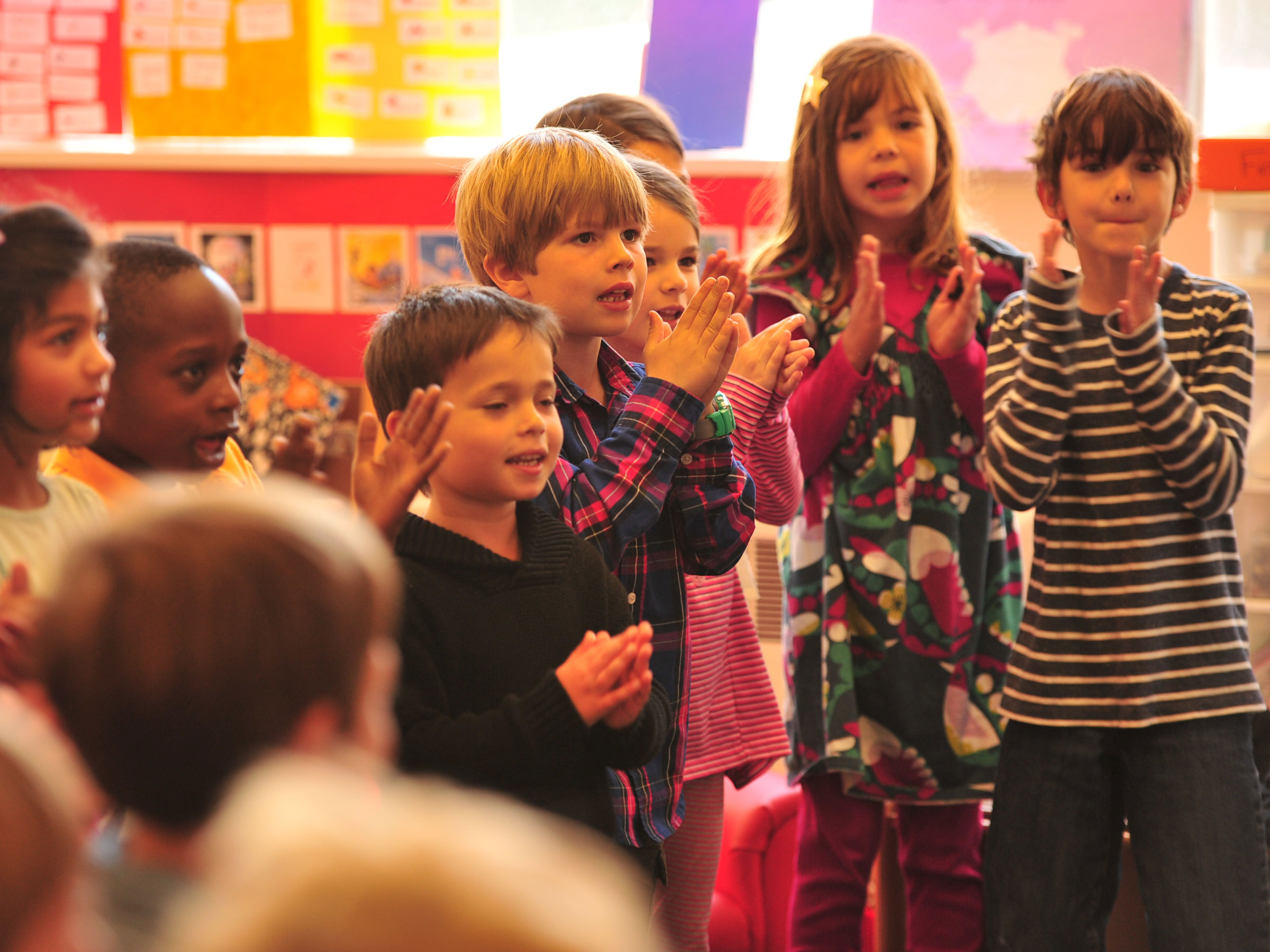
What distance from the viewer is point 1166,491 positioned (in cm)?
160

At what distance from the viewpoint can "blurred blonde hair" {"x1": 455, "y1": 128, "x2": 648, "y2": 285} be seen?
4.70 ft

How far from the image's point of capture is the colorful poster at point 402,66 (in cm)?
298

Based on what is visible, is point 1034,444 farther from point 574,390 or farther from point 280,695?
point 280,695

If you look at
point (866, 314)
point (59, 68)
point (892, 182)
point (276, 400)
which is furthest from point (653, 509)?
point (59, 68)

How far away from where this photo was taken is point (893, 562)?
6.04 ft

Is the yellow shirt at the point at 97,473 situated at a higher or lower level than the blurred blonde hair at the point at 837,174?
lower

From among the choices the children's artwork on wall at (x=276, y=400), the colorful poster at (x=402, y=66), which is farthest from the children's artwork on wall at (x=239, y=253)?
the colorful poster at (x=402, y=66)

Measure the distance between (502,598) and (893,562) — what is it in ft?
2.76

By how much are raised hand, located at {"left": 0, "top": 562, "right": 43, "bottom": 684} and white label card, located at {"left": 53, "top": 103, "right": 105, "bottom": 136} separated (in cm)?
243

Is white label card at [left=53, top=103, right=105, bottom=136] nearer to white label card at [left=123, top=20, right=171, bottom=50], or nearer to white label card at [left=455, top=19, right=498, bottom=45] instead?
white label card at [left=123, top=20, right=171, bottom=50]

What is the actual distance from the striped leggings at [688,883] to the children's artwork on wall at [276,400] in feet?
4.90

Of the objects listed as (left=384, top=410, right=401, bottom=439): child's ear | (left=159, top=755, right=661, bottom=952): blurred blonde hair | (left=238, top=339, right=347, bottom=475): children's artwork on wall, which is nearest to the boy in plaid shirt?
(left=384, top=410, right=401, bottom=439): child's ear

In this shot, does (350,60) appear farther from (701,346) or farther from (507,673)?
(507,673)

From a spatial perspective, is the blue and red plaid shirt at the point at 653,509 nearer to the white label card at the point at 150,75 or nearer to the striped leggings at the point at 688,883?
the striped leggings at the point at 688,883
